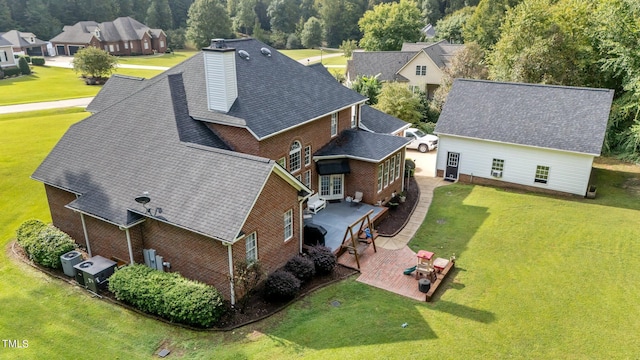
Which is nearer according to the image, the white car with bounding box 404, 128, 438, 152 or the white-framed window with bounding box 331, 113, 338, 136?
the white-framed window with bounding box 331, 113, 338, 136

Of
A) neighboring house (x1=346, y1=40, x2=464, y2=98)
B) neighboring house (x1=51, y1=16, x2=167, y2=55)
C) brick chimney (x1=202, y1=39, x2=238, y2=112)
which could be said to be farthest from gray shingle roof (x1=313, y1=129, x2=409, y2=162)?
neighboring house (x1=51, y1=16, x2=167, y2=55)

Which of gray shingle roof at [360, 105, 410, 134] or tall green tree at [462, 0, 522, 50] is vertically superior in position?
tall green tree at [462, 0, 522, 50]

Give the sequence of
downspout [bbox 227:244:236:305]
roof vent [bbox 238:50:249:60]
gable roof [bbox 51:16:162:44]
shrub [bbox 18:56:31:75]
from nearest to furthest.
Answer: downspout [bbox 227:244:236:305] → roof vent [bbox 238:50:249:60] → shrub [bbox 18:56:31:75] → gable roof [bbox 51:16:162:44]

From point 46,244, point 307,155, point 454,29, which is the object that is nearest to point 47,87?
point 46,244

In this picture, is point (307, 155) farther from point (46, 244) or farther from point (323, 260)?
point (46, 244)

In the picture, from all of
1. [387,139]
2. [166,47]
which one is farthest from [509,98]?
[166,47]

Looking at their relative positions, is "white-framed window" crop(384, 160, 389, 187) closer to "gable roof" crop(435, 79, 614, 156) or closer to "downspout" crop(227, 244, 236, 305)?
"gable roof" crop(435, 79, 614, 156)

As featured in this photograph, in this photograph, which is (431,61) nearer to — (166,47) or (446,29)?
(446,29)

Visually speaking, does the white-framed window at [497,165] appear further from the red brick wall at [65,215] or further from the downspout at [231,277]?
the red brick wall at [65,215]
